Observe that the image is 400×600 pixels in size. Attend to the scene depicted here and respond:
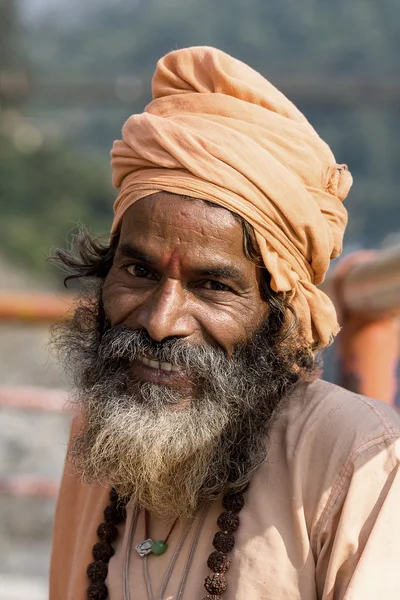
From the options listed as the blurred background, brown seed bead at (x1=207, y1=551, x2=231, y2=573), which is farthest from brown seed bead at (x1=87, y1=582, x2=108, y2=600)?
the blurred background

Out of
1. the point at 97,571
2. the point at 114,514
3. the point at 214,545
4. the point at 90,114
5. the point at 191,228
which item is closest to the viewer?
the point at 214,545

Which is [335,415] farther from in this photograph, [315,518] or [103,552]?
[103,552]

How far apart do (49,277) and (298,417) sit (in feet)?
101

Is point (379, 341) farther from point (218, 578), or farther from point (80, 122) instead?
point (80, 122)

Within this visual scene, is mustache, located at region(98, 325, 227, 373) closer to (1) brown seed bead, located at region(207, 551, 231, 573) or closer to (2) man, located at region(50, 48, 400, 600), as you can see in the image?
(2) man, located at region(50, 48, 400, 600)

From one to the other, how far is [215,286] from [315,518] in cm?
66

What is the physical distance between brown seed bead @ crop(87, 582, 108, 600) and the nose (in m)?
0.70

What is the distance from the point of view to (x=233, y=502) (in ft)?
7.64

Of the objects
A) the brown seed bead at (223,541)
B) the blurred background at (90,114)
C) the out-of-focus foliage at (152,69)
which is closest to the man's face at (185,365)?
the brown seed bead at (223,541)

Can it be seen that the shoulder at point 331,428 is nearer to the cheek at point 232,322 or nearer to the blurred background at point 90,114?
the cheek at point 232,322

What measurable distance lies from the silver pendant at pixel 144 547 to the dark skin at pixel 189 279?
1.43 feet

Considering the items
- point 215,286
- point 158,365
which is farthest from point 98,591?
point 215,286

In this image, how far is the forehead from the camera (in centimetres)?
238

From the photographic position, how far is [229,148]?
92.8 inches
